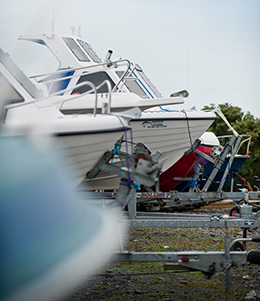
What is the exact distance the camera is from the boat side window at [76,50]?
9047 mm

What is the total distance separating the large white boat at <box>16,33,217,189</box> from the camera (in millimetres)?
7352

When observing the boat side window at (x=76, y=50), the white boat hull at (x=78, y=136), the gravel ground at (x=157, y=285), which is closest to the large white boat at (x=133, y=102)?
the boat side window at (x=76, y=50)

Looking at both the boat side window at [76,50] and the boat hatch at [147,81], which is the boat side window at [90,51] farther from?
the boat hatch at [147,81]

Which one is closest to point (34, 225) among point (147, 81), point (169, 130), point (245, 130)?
point (169, 130)

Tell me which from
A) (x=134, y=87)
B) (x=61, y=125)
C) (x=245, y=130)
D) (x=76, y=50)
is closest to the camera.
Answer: (x=61, y=125)

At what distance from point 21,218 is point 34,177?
383mm

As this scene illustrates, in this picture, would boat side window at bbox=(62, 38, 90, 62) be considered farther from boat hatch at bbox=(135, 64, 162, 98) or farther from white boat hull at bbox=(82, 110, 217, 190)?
white boat hull at bbox=(82, 110, 217, 190)

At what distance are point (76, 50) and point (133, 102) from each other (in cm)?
246

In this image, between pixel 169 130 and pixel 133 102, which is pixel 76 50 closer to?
pixel 133 102


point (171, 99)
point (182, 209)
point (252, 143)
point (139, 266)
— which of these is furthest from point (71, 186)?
point (252, 143)

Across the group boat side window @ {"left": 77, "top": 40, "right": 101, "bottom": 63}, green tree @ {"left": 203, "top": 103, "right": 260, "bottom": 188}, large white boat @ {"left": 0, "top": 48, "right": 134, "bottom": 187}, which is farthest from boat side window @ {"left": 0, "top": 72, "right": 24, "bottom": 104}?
green tree @ {"left": 203, "top": 103, "right": 260, "bottom": 188}

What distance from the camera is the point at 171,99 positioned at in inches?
284

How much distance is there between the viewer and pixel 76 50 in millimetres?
9125

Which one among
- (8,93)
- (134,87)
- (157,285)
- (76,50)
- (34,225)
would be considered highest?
(76,50)
